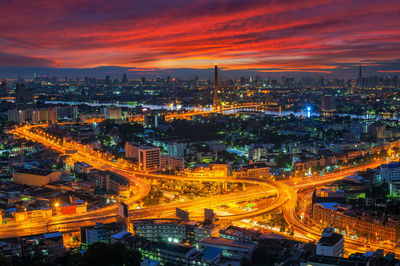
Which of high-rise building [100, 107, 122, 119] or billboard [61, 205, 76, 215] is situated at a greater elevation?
high-rise building [100, 107, 122, 119]

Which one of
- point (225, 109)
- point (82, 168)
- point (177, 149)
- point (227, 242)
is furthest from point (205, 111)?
point (227, 242)

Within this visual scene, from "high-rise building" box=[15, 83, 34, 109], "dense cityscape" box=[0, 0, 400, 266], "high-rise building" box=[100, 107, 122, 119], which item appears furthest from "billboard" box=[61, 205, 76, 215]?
"high-rise building" box=[15, 83, 34, 109]

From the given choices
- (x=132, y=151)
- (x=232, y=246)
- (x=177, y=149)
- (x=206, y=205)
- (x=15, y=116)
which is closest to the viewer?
(x=232, y=246)

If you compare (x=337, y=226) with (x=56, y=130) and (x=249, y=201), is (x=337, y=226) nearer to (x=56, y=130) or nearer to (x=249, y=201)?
(x=249, y=201)

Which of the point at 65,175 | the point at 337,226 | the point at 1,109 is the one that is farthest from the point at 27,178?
the point at 1,109

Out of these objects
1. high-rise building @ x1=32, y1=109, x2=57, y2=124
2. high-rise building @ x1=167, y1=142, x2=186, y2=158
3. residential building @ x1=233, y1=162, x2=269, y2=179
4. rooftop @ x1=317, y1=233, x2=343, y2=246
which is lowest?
rooftop @ x1=317, y1=233, x2=343, y2=246

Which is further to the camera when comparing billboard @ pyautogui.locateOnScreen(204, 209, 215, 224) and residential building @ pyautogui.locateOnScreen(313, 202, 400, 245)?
billboard @ pyautogui.locateOnScreen(204, 209, 215, 224)

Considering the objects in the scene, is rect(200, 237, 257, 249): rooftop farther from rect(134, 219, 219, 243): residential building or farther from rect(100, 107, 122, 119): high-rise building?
rect(100, 107, 122, 119): high-rise building

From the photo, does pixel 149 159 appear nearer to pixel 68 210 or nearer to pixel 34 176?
pixel 34 176

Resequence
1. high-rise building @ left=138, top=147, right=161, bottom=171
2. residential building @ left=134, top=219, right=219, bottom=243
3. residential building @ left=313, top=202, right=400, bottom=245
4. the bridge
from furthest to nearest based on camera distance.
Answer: the bridge, high-rise building @ left=138, top=147, right=161, bottom=171, residential building @ left=313, top=202, right=400, bottom=245, residential building @ left=134, top=219, right=219, bottom=243
